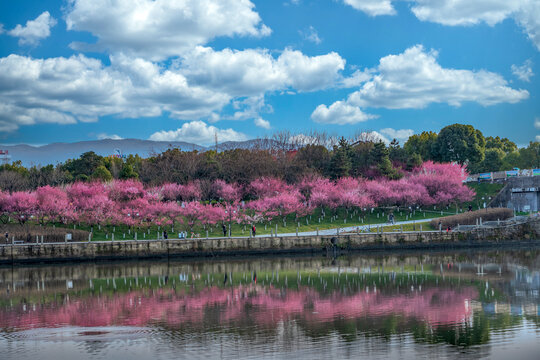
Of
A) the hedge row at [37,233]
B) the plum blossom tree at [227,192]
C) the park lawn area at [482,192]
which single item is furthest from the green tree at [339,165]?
the hedge row at [37,233]

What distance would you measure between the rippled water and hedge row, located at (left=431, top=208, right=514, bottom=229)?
54.0ft

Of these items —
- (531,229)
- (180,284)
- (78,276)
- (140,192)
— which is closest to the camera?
(180,284)

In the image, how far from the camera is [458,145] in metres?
100

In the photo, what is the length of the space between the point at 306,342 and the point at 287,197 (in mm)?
53020

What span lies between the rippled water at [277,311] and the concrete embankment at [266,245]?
3.94 metres

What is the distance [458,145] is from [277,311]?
3054 inches

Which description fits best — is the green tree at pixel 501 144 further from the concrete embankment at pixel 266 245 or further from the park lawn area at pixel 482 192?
the concrete embankment at pixel 266 245

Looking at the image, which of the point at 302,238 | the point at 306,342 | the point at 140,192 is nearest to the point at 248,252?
the point at 302,238

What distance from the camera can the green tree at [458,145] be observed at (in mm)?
100500

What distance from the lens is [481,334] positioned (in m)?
24.2

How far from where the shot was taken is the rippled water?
22.7m

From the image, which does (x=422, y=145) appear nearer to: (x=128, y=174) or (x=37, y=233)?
(x=128, y=174)

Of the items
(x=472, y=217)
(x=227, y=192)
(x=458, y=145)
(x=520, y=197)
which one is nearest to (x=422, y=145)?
(x=458, y=145)

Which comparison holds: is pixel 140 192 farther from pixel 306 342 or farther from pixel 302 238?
pixel 306 342
